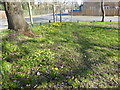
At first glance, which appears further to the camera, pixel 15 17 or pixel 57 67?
pixel 15 17

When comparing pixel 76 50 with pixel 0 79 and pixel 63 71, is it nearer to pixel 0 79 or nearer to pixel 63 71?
pixel 63 71

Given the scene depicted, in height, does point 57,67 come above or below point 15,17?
below

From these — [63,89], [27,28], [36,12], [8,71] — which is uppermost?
[36,12]

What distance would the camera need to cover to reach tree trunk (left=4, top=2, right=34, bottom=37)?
18.6 ft

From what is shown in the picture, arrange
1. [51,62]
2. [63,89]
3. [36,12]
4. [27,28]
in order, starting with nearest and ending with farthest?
[63,89] < [51,62] < [27,28] < [36,12]

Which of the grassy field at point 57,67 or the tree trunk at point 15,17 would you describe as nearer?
the grassy field at point 57,67

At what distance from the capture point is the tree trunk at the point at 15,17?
5.66m

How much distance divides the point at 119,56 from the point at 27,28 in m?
4.75

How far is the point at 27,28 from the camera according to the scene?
6.16 m

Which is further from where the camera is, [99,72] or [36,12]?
[36,12]

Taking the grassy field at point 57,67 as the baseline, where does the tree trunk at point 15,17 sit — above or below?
above

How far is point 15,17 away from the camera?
5.81m

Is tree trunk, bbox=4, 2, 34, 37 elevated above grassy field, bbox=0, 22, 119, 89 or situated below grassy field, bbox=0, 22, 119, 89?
above

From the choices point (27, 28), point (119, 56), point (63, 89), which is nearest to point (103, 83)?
point (63, 89)
